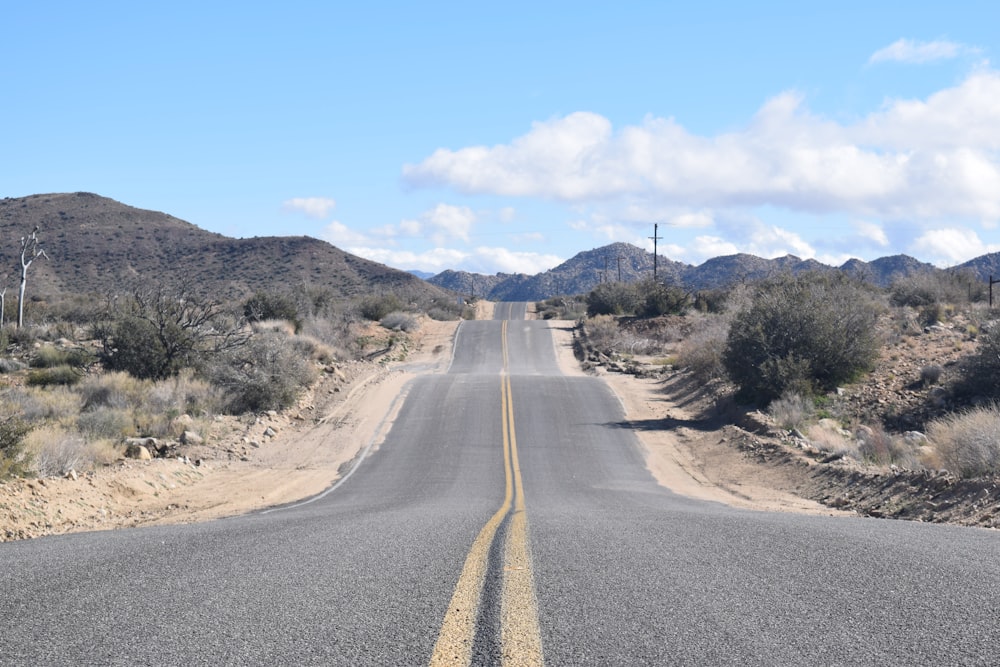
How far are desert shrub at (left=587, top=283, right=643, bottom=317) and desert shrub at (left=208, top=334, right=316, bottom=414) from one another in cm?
3878

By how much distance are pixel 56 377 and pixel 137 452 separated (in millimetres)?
12459

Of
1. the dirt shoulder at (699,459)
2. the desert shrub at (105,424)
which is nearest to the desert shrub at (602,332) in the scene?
the dirt shoulder at (699,459)

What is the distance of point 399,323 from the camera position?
59.3 meters

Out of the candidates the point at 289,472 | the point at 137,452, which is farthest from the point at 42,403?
the point at 289,472

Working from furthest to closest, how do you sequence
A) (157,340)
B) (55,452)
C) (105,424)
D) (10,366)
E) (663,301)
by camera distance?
(663,301)
(10,366)
(157,340)
(105,424)
(55,452)

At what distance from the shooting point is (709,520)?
9672mm

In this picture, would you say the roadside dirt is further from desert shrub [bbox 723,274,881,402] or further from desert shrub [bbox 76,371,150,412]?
desert shrub [bbox 76,371,150,412]

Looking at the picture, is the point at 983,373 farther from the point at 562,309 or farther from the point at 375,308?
the point at 562,309

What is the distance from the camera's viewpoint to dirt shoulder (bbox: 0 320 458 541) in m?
13.4

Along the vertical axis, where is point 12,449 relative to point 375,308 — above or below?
below

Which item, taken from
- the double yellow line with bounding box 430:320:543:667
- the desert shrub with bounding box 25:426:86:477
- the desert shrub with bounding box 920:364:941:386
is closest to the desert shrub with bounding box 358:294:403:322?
the desert shrub with bounding box 920:364:941:386

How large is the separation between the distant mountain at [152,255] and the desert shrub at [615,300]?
34.6 m

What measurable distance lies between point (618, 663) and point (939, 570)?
10.4ft

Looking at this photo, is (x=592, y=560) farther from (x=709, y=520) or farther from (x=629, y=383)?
(x=629, y=383)
